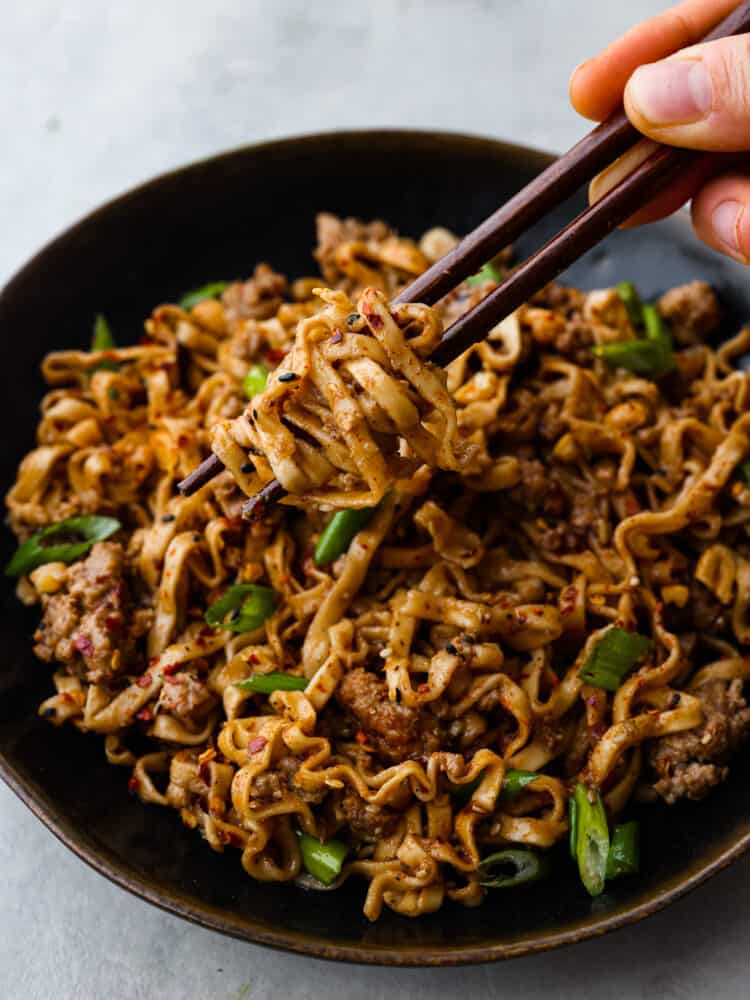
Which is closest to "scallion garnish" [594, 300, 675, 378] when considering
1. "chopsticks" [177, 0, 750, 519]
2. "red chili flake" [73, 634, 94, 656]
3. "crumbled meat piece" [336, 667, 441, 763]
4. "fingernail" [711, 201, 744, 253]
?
"fingernail" [711, 201, 744, 253]

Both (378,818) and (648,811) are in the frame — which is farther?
(648,811)

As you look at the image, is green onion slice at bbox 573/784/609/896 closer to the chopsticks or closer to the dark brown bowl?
the dark brown bowl

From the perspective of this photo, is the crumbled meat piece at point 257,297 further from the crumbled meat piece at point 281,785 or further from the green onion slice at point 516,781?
the green onion slice at point 516,781

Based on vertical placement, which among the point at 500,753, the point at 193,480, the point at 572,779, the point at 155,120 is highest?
the point at 155,120

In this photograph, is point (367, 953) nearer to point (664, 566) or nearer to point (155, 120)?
point (664, 566)

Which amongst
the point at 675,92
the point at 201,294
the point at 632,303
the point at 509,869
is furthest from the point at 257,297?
the point at 509,869

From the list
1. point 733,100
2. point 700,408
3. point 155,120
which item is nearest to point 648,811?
point 700,408

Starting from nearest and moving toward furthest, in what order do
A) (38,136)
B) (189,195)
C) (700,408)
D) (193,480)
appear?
(193,480) → (700,408) → (189,195) → (38,136)

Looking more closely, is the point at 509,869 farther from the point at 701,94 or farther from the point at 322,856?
the point at 701,94
